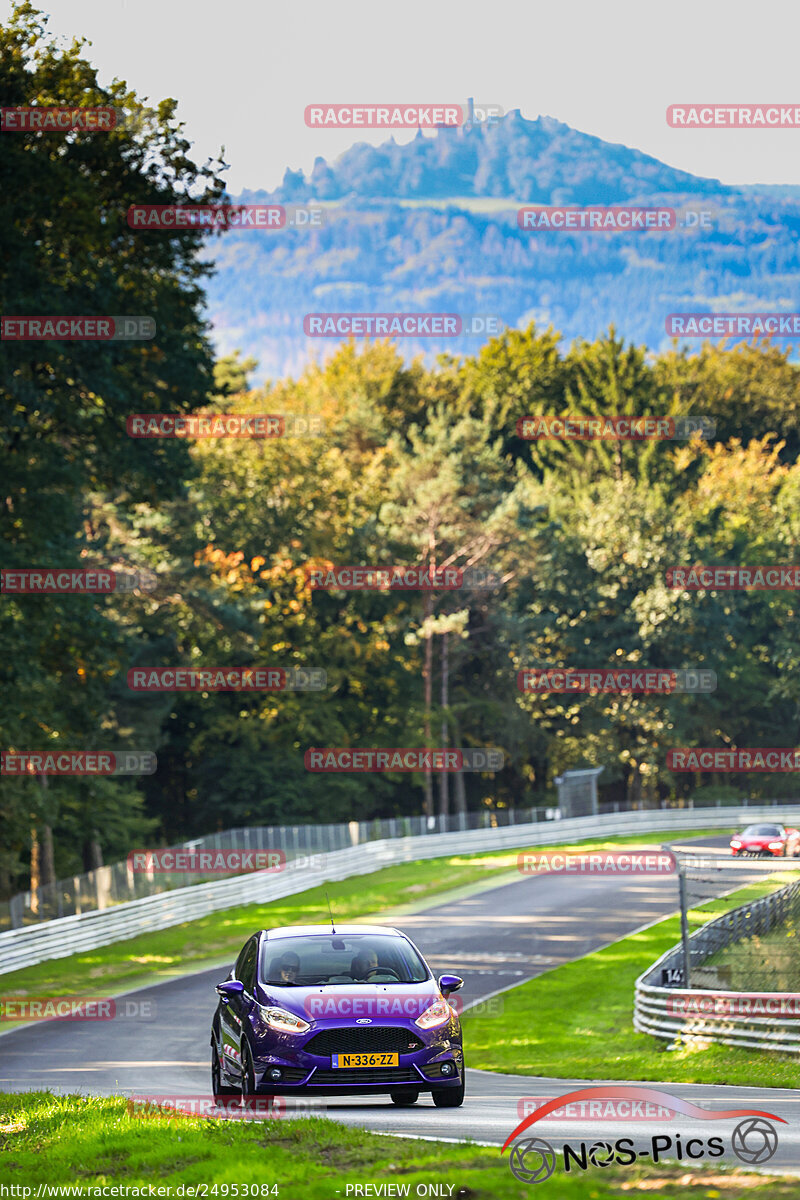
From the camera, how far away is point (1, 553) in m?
28.2

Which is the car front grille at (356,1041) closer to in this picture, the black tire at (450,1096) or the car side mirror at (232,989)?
the black tire at (450,1096)

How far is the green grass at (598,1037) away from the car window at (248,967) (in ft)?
23.9

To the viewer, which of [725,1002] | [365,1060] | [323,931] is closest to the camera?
[365,1060]

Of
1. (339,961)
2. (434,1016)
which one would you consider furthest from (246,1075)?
(434,1016)

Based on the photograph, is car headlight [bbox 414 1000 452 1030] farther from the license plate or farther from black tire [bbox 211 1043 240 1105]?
black tire [bbox 211 1043 240 1105]

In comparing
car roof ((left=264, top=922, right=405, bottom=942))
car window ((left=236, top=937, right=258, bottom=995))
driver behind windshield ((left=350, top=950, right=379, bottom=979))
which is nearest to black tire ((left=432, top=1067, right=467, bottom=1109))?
driver behind windshield ((left=350, top=950, right=379, bottom=979))

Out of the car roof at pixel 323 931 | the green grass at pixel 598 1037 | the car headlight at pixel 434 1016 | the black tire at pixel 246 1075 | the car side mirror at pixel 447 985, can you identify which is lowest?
the green grass at pixel 598 1037

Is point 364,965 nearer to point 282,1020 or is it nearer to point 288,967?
point 288,967

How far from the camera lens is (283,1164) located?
884cm

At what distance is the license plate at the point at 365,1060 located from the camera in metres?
10.7

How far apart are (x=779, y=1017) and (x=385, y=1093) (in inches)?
394

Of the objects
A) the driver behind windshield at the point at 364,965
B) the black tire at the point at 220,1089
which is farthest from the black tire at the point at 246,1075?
the driver behind windshield at the point at 364,965

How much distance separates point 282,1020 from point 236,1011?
2.97 feet

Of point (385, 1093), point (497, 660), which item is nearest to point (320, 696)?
point (497, 660)
